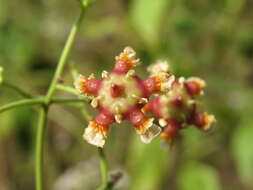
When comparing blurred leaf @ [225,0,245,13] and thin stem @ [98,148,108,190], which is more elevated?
blurred leaf @ [225,0,245,13]

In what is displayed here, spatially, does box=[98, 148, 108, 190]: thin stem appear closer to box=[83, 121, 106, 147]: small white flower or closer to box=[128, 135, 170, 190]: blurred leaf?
box=[83, 121, 106, 147]: small white flower

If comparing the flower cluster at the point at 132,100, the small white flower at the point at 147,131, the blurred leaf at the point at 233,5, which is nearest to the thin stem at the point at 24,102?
the flower cluster at the point at 132,100

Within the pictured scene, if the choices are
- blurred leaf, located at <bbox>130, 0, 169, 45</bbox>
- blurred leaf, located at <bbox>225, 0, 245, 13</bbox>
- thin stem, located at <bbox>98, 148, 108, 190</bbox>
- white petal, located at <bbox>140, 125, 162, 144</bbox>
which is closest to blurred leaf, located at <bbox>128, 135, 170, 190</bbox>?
blurred leaf, located at <bbox>130, 0, 169, 45</bbox>

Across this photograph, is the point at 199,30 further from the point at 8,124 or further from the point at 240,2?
the point at 8,124

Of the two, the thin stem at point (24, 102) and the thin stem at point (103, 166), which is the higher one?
the thin stem at point (24, 102)

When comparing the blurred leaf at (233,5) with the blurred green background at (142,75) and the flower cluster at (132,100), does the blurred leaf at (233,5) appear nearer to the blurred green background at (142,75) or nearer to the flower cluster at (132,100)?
the blurred green background at (142,75)

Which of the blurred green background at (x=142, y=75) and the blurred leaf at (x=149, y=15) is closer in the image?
the blurred leaf at (x=149, y=15)
